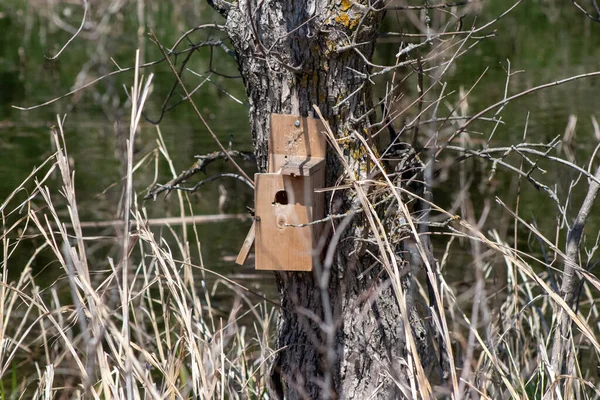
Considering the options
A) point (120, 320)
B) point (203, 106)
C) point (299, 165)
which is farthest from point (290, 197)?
point (203, 106)

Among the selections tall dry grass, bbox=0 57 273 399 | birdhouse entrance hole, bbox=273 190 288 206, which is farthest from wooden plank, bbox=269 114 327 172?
tall dry grass, bbox=0 57 273 399

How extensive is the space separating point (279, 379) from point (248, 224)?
3478 mm

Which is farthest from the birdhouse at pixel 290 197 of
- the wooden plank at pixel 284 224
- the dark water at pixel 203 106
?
the dark water at pixel 203 106

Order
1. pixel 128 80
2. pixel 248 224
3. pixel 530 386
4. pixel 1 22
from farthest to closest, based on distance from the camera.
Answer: pixel 1 22
pixel 128 80
pixel 248 224
pixel 530 386

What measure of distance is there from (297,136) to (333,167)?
160 millimetres

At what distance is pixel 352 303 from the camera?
2.62m

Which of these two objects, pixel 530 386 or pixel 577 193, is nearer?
pixel 530 386

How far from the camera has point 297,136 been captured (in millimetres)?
2527

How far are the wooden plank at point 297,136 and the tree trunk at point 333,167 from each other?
0.04 meters

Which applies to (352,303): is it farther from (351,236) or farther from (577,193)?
(577,193)

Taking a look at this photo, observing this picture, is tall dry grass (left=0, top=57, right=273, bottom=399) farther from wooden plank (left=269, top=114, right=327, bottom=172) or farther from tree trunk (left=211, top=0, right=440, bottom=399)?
wooden plank (left=269, top=114, right=327, bottom=172)

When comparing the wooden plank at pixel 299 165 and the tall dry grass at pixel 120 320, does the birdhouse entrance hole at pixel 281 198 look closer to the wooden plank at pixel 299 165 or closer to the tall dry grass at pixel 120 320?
the wooden plank at pixel 299 165

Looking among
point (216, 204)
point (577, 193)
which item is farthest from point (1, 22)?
point (577, 193)

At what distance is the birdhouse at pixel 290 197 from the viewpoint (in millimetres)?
2514
